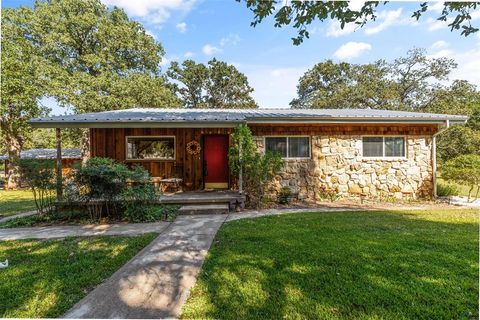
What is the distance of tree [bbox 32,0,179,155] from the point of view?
16.2 metres

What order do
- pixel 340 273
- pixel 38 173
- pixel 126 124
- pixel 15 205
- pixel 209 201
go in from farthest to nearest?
pixel 15 205 → pixel 126 124 → pixel 209 201 → pixel 38 173 → pixel 340 273

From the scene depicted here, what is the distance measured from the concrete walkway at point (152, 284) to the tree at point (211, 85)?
76.7 ft

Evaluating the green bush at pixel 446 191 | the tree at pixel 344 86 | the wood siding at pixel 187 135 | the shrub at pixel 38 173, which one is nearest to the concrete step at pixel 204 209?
the wood siding at pixel 187 135

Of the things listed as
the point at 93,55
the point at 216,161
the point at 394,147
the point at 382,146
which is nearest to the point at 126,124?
the point at 216,161

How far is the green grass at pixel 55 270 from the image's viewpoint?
2514 millimetres

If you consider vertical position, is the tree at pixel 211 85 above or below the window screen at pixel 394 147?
above

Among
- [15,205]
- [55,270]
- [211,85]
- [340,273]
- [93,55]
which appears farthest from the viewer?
[211,85]

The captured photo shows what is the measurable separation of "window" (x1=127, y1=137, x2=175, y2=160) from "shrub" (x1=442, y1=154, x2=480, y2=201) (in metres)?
9.22

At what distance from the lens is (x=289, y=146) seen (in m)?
8.77

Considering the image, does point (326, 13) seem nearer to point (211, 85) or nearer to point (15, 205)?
point (15, 205)

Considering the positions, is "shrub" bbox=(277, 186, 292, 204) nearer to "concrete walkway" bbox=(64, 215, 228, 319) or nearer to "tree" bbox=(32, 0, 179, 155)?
"concrete walkway" bbox=(64, 215, 228, 319)

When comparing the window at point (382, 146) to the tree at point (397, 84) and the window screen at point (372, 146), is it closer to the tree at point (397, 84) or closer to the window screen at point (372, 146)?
the window screen at point (372, 146)

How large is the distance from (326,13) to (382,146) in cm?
638

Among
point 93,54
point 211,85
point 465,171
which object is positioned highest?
point 211,85
